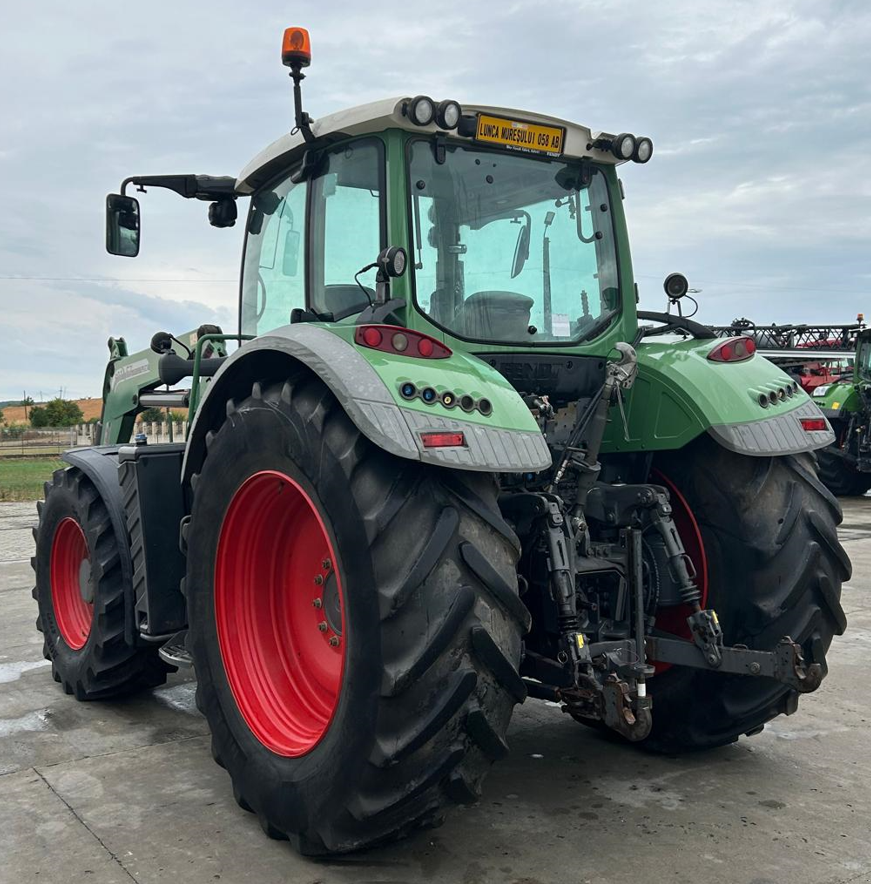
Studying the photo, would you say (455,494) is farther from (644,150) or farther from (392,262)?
(644,150)

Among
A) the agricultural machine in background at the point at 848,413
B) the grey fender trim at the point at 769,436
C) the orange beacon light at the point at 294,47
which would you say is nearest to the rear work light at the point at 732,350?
the grey fender trim at the point at 769,436

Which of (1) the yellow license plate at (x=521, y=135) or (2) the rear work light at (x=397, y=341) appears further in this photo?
(1) the yellow license plate at (x=521, y=135)

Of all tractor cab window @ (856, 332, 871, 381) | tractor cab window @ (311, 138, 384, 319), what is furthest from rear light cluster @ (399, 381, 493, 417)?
tractor cab window @ (856, 332, 871, 381)

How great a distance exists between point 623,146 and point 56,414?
84066mm

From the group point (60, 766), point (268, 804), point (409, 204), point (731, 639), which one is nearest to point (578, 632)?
point (731, 639)

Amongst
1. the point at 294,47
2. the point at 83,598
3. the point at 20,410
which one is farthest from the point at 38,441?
the point at 294,47

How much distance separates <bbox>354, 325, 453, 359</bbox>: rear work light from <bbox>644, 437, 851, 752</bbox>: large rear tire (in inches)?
52.8

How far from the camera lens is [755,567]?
147 inches

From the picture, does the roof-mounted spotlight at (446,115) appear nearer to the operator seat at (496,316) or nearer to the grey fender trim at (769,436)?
the operator seat at (496,316)

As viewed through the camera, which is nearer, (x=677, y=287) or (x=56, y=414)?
(x=677, y=287)

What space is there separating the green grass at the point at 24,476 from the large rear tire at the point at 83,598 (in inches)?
274

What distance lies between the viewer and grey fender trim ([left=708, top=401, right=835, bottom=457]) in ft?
11.9

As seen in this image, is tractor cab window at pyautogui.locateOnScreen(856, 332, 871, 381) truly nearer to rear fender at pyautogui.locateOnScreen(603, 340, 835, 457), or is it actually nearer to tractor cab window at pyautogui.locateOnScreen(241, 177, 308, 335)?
rear fender at pyautogui.locateOnScreen(603, 340, 835, 457)

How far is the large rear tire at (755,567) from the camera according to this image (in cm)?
368
